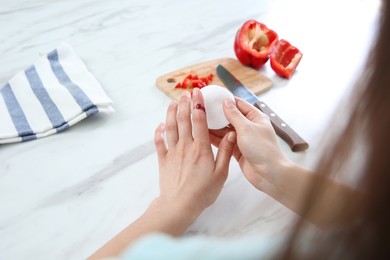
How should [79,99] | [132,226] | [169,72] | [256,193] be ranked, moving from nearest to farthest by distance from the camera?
[132,226] → [256,193] → [79,99] → [169,72]

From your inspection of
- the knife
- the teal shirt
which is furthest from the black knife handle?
the teal shirt

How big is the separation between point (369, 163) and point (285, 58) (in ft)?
2.75

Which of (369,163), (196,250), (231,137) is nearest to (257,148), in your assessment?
(231,137)

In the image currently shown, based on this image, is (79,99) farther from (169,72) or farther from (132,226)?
(132,226)

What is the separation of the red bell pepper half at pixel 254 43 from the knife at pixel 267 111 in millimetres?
77

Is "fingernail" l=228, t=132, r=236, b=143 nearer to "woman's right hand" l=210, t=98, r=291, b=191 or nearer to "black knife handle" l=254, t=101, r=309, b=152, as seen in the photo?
"woman's right hand" l=210, t=98, r=291, b=191

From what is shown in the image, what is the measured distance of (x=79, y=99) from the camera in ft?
3.00

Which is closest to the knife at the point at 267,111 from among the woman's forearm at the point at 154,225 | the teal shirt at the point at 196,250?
the woman's forearm at the point at 154,225

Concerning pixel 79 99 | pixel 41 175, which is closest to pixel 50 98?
pixel 79 99

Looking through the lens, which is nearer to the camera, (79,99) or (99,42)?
(79,99)

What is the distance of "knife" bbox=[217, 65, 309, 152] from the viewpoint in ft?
2.80

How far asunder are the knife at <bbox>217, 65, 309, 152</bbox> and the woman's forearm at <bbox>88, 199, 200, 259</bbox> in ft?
0.86

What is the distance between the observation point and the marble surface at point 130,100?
28.2 inches

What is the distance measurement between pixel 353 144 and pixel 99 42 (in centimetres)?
97
